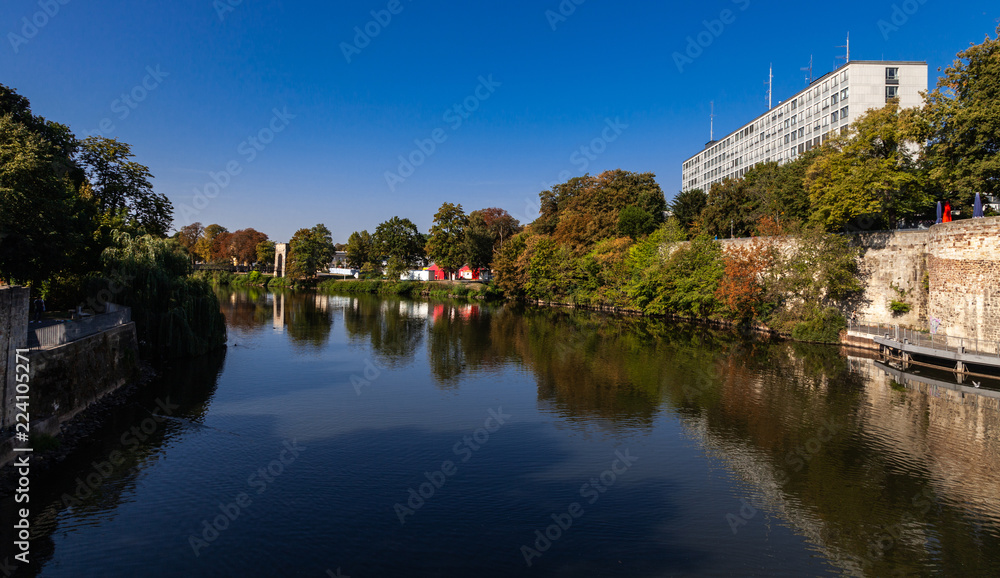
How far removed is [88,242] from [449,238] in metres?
58.4

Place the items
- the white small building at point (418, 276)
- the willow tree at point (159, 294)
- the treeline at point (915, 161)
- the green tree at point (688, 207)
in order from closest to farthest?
the willow tree at point (159, 294), the treeline at point (915, 161), the green tree at point (688, 207), the white small building at point (418, 276)

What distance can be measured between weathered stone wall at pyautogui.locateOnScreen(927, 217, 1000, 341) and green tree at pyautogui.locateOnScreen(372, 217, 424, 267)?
6999 cm

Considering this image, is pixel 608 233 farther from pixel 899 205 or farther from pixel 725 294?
pixel 899 205

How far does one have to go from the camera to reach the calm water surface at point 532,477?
9625 millimetres

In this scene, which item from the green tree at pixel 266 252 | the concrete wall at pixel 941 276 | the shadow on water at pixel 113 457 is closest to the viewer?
Result: the shadow on water at pixel 113 457

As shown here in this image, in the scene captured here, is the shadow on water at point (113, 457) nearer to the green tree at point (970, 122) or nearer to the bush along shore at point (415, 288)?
the green tree at point (970, 122)

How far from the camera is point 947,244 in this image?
27.0m

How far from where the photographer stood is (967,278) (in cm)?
2567

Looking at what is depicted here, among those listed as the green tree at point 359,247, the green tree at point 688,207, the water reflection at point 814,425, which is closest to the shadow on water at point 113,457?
the water reflection at point 814,425

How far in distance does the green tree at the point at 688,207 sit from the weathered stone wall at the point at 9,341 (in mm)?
57154

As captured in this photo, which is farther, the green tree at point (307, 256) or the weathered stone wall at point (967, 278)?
the green tree at point (307, 256)

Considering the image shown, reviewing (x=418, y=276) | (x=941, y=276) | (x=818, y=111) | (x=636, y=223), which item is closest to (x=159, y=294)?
(x=941, y=276)

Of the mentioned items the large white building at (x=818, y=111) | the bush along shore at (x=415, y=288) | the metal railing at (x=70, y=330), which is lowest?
the metal railing at (x=70, y=330)

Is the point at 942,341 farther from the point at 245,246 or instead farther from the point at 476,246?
the point at 245,246
